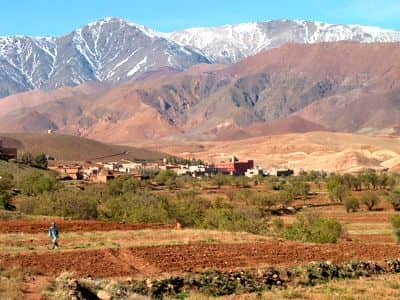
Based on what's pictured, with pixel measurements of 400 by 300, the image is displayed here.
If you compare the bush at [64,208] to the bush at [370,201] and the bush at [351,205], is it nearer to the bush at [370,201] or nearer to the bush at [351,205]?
the bush at [351,205]

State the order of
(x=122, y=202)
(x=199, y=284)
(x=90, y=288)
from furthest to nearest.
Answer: (x=122, y=202) → (x=199, y=284) → (x=90, y=288)

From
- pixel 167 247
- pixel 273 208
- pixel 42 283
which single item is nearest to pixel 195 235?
pixel 167 247

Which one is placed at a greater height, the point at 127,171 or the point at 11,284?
the point at 127,171

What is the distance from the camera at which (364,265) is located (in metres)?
31.7

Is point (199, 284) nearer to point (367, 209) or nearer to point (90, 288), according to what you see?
point (90, 288)

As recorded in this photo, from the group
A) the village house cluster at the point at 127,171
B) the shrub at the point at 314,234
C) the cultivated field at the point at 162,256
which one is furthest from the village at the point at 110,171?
the shrub at the point at 314,234

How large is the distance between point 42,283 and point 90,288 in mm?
1811

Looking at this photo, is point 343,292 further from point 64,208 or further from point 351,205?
point 351,205

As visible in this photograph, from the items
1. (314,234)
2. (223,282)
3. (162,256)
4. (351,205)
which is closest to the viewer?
(223,282)

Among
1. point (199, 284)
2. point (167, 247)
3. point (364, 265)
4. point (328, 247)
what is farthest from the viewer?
point (328, 247)

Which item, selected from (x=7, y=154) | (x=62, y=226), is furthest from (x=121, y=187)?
(x=62, y=226)

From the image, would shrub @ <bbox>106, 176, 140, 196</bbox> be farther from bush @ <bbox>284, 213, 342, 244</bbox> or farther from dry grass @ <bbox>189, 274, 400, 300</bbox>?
dry grass @ <bbox>189, 274, 400, 300</bbox>

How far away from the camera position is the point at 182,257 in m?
32.0

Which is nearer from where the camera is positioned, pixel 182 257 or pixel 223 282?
pixel 223 282
